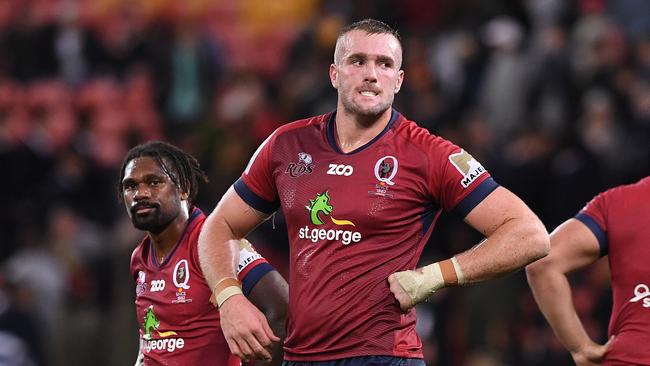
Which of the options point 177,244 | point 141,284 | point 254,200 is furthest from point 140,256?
point 254,200

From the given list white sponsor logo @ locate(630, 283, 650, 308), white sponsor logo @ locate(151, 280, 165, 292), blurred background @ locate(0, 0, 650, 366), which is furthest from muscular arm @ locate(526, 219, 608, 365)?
blurred background @ locate(0, 0, 650, 366)

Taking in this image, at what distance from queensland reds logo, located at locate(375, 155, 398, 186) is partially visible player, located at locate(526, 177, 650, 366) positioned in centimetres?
129

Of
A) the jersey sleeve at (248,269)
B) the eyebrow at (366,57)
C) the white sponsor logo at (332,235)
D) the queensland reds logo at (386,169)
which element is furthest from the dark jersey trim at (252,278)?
the eyebrow at (366,57)

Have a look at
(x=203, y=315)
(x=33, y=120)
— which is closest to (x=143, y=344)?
(x=203, y=315)

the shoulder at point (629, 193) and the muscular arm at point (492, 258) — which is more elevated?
the shoulder at point (629, 193)

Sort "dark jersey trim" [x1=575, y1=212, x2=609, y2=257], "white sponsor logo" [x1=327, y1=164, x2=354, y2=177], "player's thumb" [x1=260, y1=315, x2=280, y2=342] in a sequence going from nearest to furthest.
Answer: "player's thumb" [x1=260, y1=315, x2=280, y2=342], "white sponsor logo" [x1=327, y1=164, x2=354, y2=177], "dark jersey trim" [x1=575, y1=212, x2=609, y2=257]

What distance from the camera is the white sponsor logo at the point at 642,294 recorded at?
628 centimetres

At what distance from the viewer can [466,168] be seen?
18.5 ft

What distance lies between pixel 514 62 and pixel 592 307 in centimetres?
324

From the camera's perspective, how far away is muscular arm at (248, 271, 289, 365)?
6160mm

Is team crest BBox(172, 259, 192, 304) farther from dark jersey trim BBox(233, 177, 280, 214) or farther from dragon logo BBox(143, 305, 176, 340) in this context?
dark jersey trim BBox(233, 177, 280, 214)

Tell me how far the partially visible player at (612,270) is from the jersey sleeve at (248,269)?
1.45 metres

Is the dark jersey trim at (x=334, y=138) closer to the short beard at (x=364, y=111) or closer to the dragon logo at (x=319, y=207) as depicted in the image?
the short beard at (x=364, y=111)

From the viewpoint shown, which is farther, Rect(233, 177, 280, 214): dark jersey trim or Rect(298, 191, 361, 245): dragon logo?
Rect(233, 177, 280, 214): dark jersey trim
